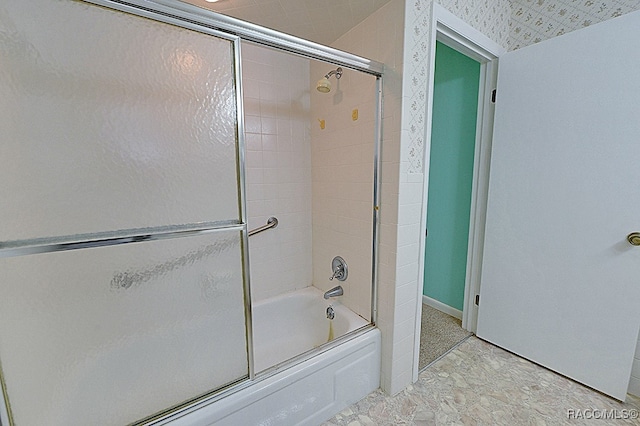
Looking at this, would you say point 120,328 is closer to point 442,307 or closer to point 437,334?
point 437,334

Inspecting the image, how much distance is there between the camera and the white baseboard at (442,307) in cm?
237

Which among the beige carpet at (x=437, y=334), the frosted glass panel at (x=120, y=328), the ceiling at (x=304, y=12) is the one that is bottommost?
the beige carpet at (x=437, y=334)

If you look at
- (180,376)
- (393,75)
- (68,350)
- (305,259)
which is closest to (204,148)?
(68,350)

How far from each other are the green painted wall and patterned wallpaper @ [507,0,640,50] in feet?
0.99

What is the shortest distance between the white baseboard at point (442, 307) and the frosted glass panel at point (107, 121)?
2300 mm

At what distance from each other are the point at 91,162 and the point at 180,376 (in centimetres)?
86

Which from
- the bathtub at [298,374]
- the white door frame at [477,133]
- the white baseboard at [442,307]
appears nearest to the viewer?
the bathtub at [298,374]

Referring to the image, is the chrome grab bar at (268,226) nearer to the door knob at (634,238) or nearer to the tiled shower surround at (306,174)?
the tiled shower surround at (306,174)

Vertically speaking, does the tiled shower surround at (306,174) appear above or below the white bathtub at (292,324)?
above

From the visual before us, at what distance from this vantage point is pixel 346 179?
5.74ft

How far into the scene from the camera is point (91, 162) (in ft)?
2.65

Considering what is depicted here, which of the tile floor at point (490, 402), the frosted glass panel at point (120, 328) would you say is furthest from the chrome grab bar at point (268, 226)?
the tile floor at point (490, 402)

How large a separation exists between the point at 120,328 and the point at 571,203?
7.56 ft

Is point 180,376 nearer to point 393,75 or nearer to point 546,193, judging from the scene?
point 393,75
